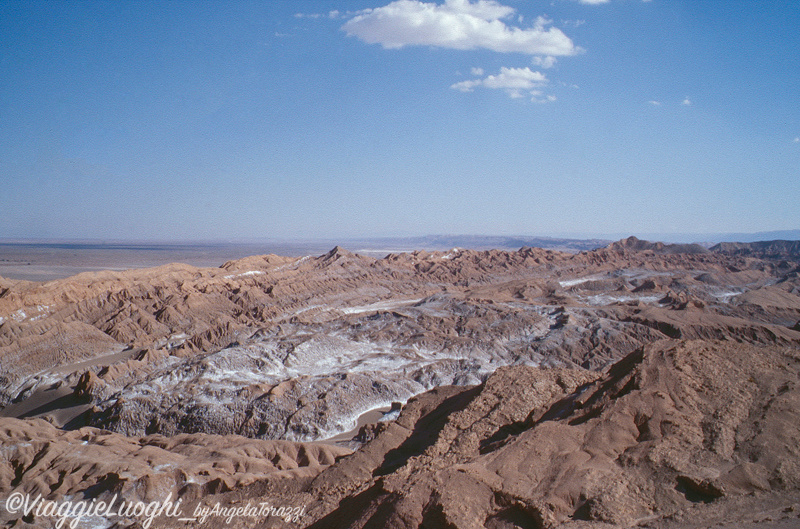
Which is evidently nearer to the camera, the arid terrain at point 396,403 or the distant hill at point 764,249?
the arid terrain at point 396,403

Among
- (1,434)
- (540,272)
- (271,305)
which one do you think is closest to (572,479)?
(1,434)

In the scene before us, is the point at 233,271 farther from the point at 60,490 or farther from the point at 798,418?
the point at 798,418

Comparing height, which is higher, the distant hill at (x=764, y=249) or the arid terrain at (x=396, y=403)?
the distant hill at (x=764, y=249)

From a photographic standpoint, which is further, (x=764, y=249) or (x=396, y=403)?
(x=764, y=249)

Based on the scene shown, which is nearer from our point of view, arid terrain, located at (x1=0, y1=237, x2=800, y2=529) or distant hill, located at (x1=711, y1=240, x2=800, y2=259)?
arid terrain, located at (x1=0, y1=237, x2=800, y2=529)

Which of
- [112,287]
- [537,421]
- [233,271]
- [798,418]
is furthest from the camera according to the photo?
[233,271]

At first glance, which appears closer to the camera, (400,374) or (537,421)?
(537,421)

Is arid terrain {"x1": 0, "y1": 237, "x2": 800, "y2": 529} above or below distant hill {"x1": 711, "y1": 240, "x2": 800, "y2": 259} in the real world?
below

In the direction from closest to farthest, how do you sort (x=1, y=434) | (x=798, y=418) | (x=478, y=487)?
(x=478, y=487), (x=798, y=418), (x=1, y=434)
